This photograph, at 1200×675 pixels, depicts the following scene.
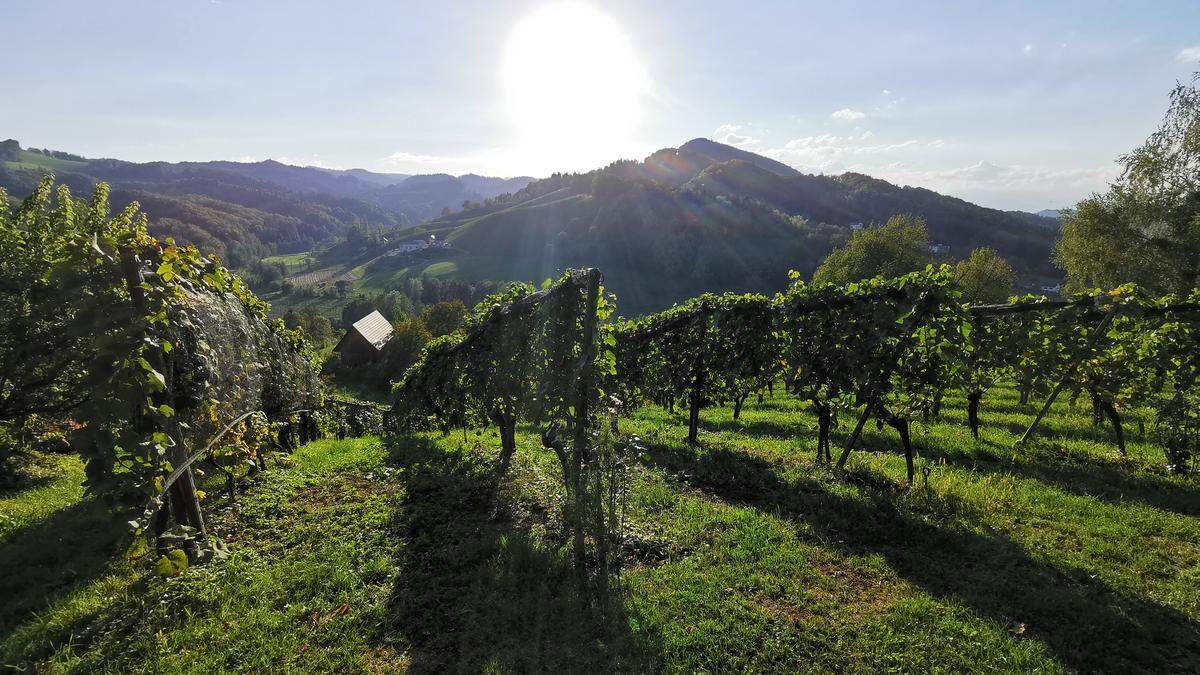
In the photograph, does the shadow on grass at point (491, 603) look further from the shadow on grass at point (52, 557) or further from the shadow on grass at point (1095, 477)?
the shadow on grass at point (1095, 477)

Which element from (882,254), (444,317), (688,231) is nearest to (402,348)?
(444,317)

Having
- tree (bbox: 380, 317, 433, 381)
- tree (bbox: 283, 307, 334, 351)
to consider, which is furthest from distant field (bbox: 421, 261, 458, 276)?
tree (bbox: 380, 317, 433, 381)

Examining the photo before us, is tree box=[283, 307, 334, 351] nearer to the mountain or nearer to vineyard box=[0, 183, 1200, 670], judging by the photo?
the mountain

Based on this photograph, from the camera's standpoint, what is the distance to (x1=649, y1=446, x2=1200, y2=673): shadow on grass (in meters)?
4.77

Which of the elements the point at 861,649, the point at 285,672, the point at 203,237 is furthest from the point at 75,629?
the point at 203,237

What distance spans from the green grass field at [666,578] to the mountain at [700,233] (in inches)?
3835

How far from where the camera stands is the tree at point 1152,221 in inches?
1027

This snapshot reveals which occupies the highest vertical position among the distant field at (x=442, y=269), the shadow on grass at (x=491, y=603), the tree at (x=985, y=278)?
the distant field at (x=442, y=269)

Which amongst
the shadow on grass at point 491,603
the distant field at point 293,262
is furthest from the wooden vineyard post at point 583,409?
the distant field at point 293,262

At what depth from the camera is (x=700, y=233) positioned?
438ft

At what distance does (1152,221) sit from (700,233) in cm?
10829

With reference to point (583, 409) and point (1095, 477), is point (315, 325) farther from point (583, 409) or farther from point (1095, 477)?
point (1095, 477)

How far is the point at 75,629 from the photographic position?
517 centimetres

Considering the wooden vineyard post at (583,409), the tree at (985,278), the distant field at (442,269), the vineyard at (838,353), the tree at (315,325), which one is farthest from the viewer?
the distant field at (442,269)
